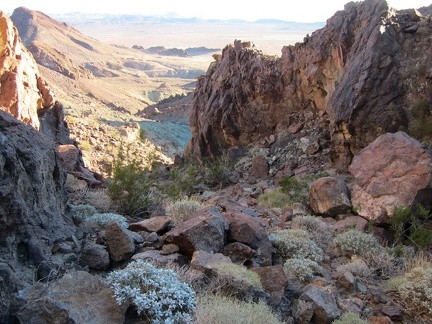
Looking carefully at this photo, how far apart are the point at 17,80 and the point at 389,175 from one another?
1158 cm

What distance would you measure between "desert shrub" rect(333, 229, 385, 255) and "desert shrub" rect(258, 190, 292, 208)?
12.5 ft

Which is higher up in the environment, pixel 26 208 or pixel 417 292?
pixel 26 208

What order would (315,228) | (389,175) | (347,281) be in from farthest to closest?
(389,175) < (315,228) < (347,281)

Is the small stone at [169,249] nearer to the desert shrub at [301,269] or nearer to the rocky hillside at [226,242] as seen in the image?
the rocky hillside at [226,242]

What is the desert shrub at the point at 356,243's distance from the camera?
7391mm

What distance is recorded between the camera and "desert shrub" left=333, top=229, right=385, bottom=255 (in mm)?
7391

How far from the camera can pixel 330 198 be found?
34.3 feet

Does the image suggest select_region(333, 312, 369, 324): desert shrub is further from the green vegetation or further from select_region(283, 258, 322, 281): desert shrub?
the green vegetation

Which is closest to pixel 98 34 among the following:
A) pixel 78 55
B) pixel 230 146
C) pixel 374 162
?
pixel 78 55

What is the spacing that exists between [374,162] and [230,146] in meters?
12.1

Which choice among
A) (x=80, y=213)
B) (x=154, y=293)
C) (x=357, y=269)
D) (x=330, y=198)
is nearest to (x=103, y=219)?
(x=80, y=213)

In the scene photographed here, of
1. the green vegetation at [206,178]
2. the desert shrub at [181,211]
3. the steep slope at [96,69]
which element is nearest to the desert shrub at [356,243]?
the desert shrub at [181,211]

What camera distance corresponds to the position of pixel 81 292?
4.07 m

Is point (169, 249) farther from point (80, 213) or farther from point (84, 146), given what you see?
point (84, 146)
